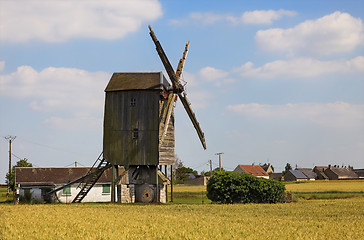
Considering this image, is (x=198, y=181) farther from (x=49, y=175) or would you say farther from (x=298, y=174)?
(x=49, y=175)

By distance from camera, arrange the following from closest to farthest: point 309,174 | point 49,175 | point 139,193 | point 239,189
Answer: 1. point 239,189
2. point 139,193
3. point 49,175
4. point 309,174

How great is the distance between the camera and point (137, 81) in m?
47.7

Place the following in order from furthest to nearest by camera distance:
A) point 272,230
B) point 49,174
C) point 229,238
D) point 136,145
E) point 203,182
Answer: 1. point 203,182
2. point 49,174
3. point 136,145
4. point 272,230
5. point 229,238

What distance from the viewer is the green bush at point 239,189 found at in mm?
46594

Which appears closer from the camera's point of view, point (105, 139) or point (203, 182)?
point (105, 139)

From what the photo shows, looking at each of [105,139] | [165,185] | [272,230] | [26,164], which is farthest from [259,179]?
[26,164]

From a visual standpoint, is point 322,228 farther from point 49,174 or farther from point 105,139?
point 49,174

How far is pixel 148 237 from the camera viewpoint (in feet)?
61.8

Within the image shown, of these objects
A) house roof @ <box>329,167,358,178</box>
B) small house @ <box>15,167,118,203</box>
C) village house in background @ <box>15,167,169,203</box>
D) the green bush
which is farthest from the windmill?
house roof @ <box>329,167,358,178</box>

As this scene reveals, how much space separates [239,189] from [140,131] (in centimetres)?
1140

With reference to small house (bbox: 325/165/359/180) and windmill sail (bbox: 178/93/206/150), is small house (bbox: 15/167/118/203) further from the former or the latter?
small house (bbox: 325/165/359/180)

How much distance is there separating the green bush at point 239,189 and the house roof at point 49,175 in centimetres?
1575

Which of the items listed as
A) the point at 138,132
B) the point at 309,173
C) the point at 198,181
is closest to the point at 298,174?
the point at 309,173

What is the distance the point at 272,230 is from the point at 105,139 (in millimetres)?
29317
